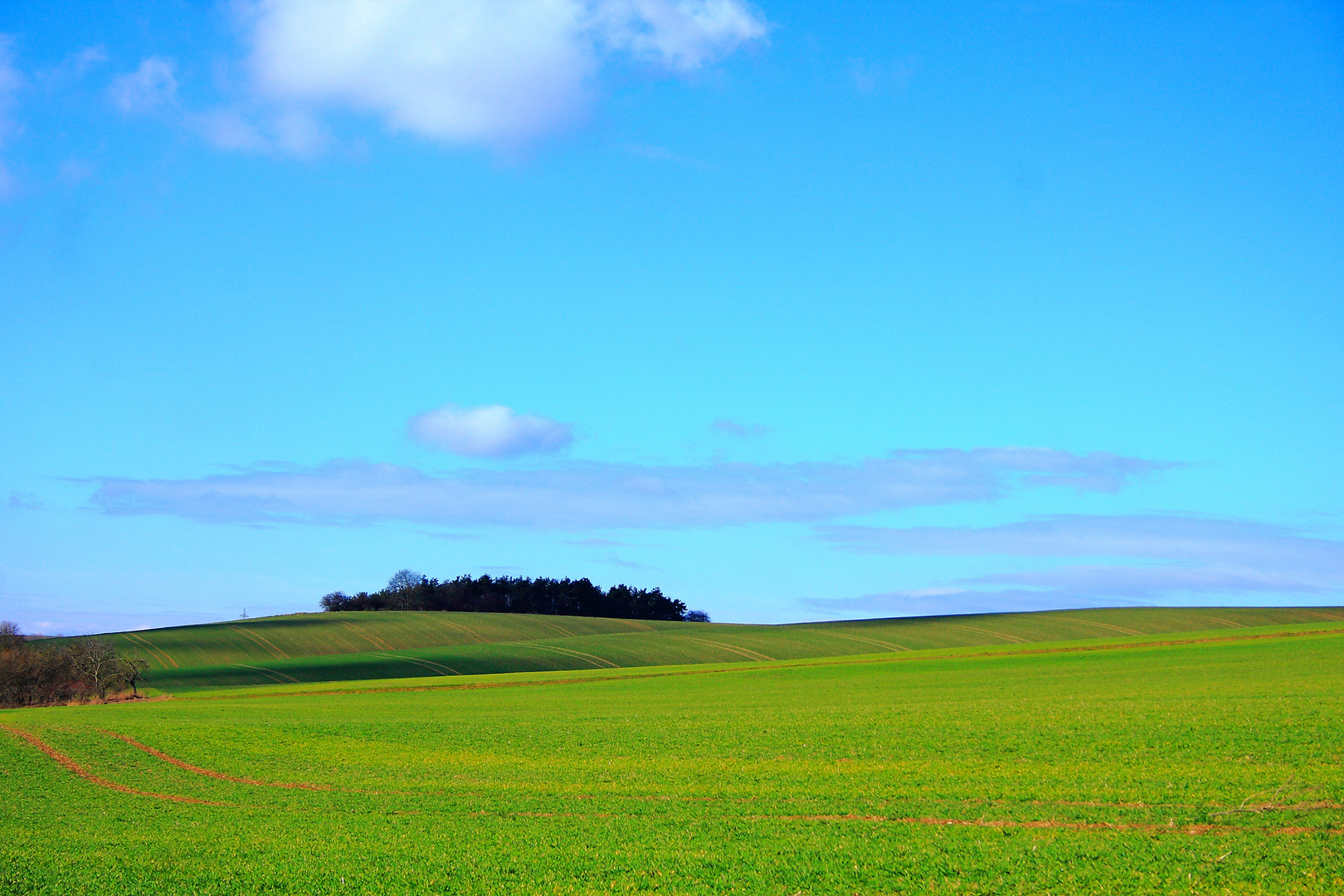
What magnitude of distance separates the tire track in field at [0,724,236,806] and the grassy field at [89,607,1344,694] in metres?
41.3

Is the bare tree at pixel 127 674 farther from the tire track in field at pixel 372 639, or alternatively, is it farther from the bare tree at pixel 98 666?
the tire track in field at pixel 372 639

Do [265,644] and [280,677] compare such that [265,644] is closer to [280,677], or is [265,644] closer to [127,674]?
[280,677]

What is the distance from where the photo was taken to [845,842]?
17.7 metres

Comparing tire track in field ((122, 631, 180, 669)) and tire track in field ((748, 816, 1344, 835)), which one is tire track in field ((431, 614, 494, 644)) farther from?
tire track in field ((748, 816, 1344, 835))

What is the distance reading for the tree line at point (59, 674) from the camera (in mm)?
67188

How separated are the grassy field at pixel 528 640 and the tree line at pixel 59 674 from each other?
169 inches

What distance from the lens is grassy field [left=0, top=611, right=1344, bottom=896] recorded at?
16078mm

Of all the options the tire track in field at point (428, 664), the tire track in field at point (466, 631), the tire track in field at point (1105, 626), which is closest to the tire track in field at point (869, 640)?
the tire track in field at point (1105, 626)

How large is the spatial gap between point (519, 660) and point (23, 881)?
7033cm

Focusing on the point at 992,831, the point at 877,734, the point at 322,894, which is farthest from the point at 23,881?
the point at 877,734

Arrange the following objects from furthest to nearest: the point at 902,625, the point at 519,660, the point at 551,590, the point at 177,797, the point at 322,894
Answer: the point at 551,590
the point at 902,625
the point at 519,660
the point at 177,797
the point at 322,894

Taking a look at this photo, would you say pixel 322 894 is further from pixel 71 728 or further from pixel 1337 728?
pixel 71 728

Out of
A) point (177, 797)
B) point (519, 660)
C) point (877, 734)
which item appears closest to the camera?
point (177, 797)

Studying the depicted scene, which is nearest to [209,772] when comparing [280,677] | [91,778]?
[91,778]
